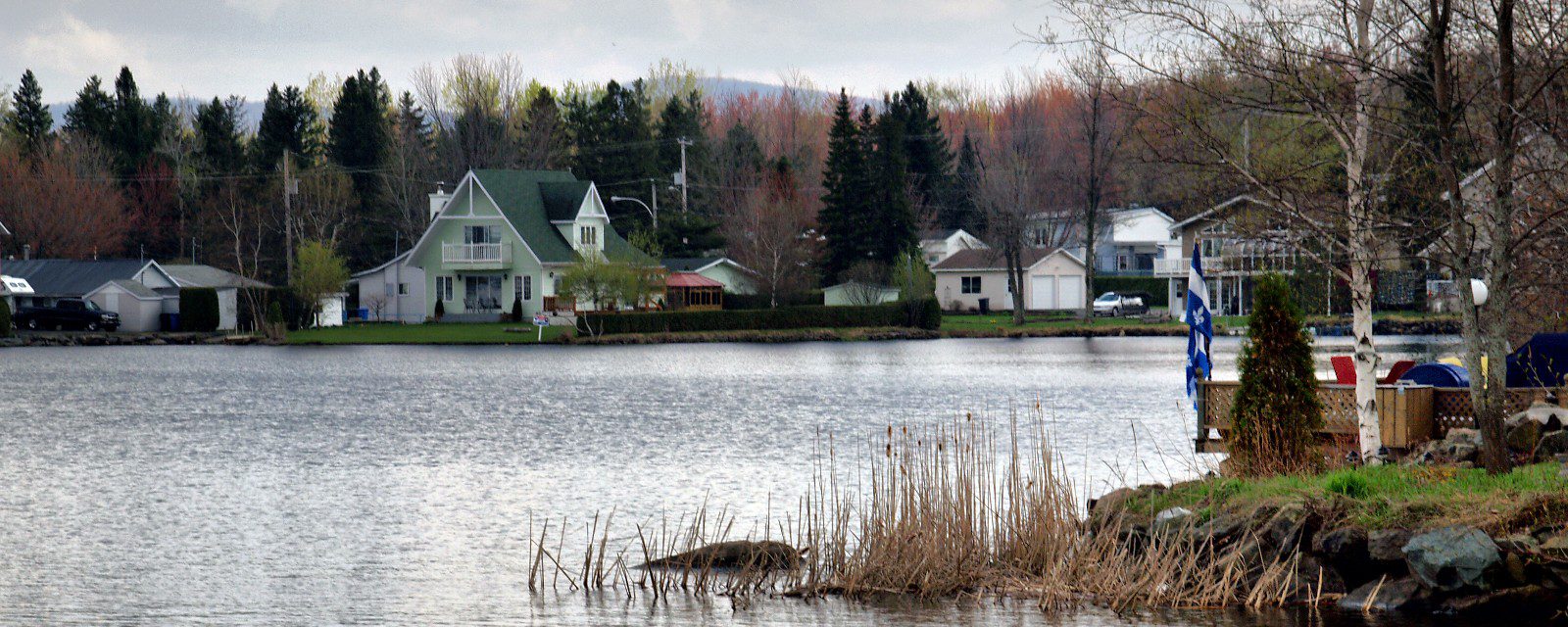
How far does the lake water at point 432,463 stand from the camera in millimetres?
14484

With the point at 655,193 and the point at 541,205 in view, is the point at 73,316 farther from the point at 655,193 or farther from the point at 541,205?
the point at 655,193

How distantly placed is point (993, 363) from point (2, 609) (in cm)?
4117

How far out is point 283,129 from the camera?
10356cm

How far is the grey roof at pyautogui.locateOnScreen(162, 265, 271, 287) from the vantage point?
76938 millimetres

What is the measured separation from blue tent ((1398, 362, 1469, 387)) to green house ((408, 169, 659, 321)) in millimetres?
57975

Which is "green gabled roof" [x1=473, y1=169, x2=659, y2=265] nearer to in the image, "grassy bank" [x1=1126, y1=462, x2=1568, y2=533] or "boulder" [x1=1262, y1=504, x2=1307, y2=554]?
"grassy bank" [x1=1126, y1=462, x2=1568, y2=533]

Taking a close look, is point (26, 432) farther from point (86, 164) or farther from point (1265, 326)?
point (86, 164)

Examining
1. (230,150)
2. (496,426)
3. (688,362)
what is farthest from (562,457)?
(230,150)

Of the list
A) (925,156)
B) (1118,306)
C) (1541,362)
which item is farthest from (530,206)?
(1541,362)

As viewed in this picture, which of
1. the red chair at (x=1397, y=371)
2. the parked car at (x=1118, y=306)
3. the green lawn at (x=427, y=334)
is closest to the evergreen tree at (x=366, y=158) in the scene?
the green lawn at (x=427, y=334)

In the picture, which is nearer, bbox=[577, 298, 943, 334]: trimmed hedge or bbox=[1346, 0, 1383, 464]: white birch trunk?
bbox=[1346, 0, 1383, 464]: white birch trunk

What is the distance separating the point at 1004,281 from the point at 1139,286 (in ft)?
28.2

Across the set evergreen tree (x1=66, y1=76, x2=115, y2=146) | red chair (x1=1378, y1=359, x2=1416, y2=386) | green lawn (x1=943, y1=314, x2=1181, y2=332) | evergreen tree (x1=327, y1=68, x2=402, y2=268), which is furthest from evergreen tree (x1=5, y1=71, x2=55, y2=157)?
red chair (x1=1378, y1=359, x2=1416, y2=386)

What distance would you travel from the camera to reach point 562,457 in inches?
1025
